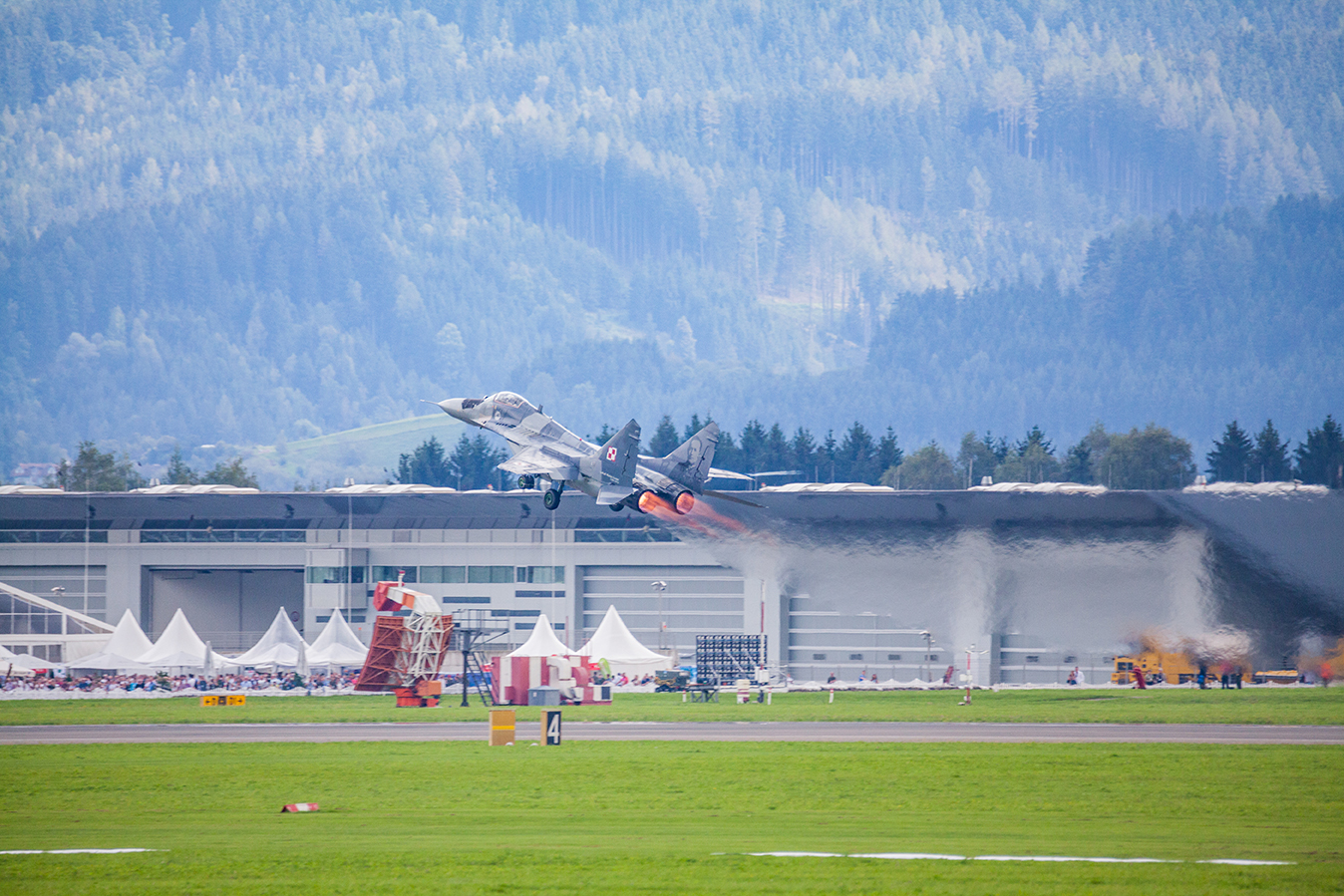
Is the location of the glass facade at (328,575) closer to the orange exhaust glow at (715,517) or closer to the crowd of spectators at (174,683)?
the crowd of spectators at (174,683)

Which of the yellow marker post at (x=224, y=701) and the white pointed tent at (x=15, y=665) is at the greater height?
the white pointed tent at (x=15, y=665)

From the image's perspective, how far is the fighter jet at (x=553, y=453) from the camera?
55625 millimetres

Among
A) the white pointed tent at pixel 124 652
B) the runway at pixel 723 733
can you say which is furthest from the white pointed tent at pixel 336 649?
the runway at pixel 723 733

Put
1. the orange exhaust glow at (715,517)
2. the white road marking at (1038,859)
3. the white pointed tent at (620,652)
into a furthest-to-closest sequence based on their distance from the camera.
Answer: the white pointed tent at (620,652), the orange exhaust glow at (715,517), the white road marking at (1038,859)

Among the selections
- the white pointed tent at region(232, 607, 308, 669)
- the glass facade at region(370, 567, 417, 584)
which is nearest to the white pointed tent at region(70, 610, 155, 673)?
the white pointed tent at region(232, 607, 308, 669)

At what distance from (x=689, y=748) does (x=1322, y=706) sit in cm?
3460

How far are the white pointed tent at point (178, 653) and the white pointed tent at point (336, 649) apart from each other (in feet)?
19.4

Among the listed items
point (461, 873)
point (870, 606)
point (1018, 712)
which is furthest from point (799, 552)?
point (461, 873)

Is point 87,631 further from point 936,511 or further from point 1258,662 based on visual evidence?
point 1258,662

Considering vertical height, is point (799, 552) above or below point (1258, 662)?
above

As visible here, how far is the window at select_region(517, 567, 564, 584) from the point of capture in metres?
126

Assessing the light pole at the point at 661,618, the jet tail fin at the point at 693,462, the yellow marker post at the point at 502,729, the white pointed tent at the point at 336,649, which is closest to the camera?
the yellow marker post at the point at 502,729

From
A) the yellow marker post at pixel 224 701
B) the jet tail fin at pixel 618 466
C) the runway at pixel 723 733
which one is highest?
the jet tail fin at pixel 618 466

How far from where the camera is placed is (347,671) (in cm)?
11206
